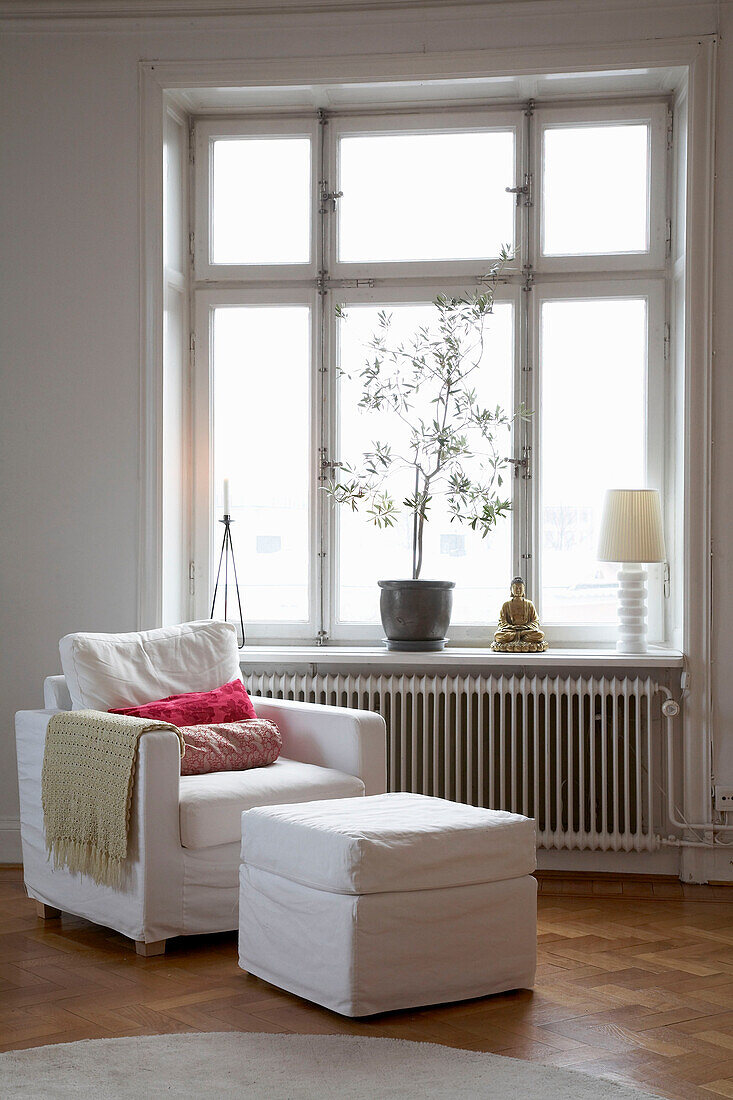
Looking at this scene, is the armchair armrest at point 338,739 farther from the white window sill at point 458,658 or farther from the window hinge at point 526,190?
the window hinge at point 526,190

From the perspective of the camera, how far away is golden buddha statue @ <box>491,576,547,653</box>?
14.4 feet

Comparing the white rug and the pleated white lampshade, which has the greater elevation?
the pleated white lampshade

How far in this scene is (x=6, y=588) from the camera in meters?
4.50

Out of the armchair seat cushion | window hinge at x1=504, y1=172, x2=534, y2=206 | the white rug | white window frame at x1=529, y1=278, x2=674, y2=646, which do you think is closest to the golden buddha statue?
white window frame at x1=529, y1=278, x2=674, y2=646

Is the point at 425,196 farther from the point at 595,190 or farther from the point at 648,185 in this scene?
the point at 648,185

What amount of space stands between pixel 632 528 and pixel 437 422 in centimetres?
86

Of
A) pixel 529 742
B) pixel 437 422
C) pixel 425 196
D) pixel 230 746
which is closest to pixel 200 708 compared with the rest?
pixel 230 746

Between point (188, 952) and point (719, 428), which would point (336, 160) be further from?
point (188, 952)

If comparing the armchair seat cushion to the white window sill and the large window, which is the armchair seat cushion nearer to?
the white window sill

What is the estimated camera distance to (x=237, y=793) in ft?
11.1

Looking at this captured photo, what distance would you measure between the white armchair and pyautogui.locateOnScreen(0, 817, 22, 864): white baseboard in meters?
0.73

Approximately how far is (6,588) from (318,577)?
1204 mm

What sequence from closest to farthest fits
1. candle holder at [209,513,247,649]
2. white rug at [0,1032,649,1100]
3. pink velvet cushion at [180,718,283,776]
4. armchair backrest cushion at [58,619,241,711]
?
white rug at [0,1032,649,1100] < pink velvet cushion at [180,718,283,776] < armchair backrest cushion at [58,619,241,711] < candle holder at [209,513,247,649]

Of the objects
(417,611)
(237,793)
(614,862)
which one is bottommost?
(614,862)
